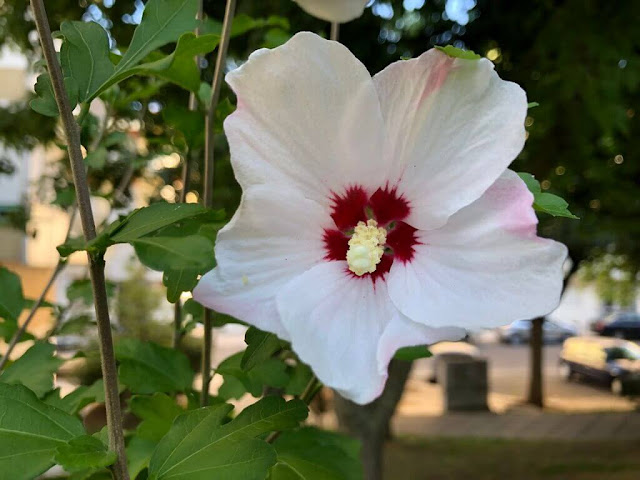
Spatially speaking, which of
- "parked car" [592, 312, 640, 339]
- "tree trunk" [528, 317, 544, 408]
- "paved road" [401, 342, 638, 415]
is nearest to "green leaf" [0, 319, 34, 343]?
"tree trunk" [528, 317, 544, 408]

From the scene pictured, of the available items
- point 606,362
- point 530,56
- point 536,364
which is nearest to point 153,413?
point 530,56

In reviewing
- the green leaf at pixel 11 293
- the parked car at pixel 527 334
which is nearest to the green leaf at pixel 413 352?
the green leaf at pixel 11 293

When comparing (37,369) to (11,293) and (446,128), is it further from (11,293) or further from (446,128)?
(446,128)

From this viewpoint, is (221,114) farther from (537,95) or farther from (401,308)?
(537,95)

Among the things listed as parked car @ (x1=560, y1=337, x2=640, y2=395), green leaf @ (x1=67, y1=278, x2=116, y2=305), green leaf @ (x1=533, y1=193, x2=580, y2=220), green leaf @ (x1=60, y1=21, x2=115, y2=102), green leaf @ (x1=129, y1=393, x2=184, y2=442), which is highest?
parked car @ (x1=560, y1=337, x2=640, y2=395)

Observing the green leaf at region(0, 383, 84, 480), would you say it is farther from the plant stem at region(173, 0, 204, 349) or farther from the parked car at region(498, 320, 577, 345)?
the parked car at region(498, 320, 577, 345)
